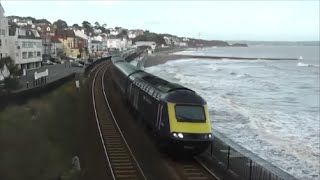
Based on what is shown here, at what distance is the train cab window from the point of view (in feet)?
60.4

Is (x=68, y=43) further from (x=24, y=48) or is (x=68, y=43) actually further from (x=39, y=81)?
(x=39, y=81)

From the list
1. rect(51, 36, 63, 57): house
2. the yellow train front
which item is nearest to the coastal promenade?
the yellow train front

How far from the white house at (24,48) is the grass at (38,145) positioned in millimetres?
47597

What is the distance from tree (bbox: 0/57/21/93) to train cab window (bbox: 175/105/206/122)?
18.8 m

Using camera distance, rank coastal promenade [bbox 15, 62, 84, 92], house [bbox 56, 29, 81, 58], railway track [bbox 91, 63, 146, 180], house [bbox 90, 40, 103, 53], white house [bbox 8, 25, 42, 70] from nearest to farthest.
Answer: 1. railway track [bbox 91, 63, 146, 180]
2. coastal promenade [bbox 15, 62, 84, 92]
3. white house [bbox 8, 25, 42, 70]
4. house [bbox 56, 29, 81, 58]
5. house [bbox 90, 40, 103, 53]

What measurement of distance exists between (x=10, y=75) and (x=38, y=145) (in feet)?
90.1

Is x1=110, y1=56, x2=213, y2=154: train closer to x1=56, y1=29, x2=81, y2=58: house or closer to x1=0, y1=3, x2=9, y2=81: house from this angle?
x1=0, y1=3, x2=9, y2=81: house

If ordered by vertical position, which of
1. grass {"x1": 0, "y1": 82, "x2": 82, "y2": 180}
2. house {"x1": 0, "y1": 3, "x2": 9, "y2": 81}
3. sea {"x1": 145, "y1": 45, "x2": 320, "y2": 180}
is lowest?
sea {"x1": 145, "y1": 45, "x2": 320, "y2": 180}

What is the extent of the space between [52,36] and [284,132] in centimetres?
9296

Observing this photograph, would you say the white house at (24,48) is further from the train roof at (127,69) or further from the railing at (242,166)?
the railing at (242,166)

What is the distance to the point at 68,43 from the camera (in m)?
127

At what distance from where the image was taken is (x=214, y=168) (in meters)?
18.4

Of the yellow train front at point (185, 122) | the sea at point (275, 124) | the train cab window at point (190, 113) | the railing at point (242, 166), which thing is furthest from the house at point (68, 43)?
the train cab window at point (190, 113)

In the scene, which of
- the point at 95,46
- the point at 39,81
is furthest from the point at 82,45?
the point at 39,81
